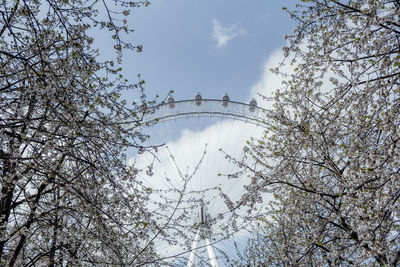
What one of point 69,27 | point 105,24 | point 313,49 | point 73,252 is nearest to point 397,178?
point 313,49

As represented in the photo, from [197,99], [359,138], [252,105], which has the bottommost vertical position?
[359,138]

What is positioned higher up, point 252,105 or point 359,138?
point 252,105

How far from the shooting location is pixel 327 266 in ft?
19.8

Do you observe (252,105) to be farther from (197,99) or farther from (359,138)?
(359,138)

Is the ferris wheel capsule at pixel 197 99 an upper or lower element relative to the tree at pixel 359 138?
upper

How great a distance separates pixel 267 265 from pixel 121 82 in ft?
21.6

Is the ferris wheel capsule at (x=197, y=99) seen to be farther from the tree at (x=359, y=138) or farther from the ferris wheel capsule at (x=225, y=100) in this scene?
the tree at (x=359, y=138)

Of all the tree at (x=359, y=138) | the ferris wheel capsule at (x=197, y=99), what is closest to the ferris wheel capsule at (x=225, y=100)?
the ferris wheel capsule at (x=197, y=99)

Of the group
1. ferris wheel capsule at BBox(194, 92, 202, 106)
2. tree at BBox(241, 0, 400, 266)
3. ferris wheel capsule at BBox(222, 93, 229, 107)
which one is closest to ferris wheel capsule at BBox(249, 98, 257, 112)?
ferris wheel capsule at BBox(222, 93, 229, 107)

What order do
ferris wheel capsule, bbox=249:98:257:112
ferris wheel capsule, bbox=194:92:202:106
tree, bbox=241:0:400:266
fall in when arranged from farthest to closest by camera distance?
ferris wheel capsule, bbox=249:98:257:112 < ferris wheel capsule, bbox=194:92:202:106 < tree, bbox=241:0:400:266

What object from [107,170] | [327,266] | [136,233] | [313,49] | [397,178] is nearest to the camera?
[397,178]

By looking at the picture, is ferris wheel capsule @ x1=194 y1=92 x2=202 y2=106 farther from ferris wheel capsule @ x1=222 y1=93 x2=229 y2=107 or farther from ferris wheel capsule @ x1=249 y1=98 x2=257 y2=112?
ferris wheel capsule @ x1=249 y1=98 x2=257 y2=112

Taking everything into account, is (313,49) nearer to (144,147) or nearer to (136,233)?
(144,147)

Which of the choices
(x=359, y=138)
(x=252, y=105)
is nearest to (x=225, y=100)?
(x=252, y=105)
